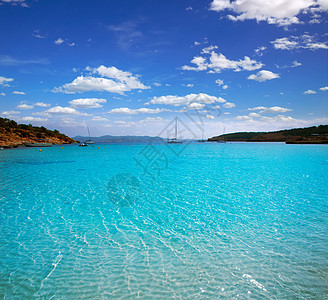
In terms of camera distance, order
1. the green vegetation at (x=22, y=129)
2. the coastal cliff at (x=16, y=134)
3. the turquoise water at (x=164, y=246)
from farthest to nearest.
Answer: the green vegetation at (x=22, y=129) < the coastal cliff at (x=16, y=134) < the turquoise water at (x=164, y=246)

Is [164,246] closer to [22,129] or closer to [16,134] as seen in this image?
[16,134]

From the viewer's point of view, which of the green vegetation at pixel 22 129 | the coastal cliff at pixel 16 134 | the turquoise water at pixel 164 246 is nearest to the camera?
the turquoise water at pixel 164 246

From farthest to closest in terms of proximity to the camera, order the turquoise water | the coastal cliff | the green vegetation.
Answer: the green vegetation
the coastal cliff
the turquoise water

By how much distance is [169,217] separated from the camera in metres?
10.6

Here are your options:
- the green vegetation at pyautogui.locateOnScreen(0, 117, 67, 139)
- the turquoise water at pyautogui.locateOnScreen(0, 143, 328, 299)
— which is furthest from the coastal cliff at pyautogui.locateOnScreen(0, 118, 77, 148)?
the turquoise water at pyautogui.locateOnScreen(0, 143, 328, 299)

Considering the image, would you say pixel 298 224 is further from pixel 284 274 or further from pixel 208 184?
pixel 208 184

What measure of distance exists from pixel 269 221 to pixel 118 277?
8293 millimetres

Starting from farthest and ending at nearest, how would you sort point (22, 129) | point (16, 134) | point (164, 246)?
point (22, 129) < point (16, 134) < point (164, 246)

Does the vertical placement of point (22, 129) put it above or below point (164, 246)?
above

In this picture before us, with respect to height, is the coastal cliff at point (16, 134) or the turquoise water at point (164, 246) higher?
the coastal cliff at point (16, 134)

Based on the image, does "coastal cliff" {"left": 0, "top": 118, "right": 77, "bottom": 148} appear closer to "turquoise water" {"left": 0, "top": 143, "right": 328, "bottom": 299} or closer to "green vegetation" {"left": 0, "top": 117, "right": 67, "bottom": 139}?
"green vegetation" {"left": 0, "top": 117, "right": 67, "bottom": 139}

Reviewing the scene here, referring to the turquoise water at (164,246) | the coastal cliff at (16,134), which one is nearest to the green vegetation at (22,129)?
the coastal cliff at (16,134)

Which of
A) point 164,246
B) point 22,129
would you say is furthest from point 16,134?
point 164,246

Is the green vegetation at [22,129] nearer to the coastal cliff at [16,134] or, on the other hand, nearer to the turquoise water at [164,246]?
the coastal cliff at [16,134]
